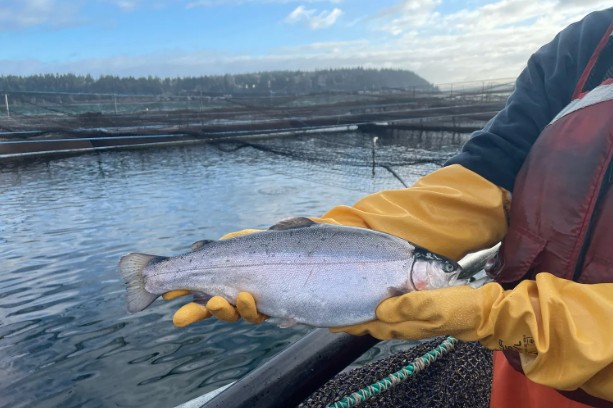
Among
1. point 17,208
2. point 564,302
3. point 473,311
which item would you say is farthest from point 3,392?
point 17,208

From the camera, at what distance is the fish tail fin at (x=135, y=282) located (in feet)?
7.98

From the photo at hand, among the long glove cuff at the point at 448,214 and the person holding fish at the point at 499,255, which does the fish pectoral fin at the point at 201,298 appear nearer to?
the person holding fish at the point at 499,255

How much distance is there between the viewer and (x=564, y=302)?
1620 mm

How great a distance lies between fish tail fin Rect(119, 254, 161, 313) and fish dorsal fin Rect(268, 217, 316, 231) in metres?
0.87

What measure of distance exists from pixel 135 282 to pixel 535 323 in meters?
2.14

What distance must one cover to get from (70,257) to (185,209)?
3.80m

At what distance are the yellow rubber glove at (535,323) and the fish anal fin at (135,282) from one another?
132 centimetres

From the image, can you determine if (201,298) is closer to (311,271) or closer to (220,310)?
(220,310)

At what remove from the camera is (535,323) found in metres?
1.66

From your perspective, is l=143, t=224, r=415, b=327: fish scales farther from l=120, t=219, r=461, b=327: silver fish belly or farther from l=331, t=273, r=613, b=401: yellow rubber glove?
l=331, t=273, r=613, b=401: yellow rubber glove

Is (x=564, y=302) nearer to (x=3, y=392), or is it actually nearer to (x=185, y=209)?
(x=3, y=392)

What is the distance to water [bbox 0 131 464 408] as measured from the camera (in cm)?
454

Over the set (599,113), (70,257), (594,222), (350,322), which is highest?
(599,113)

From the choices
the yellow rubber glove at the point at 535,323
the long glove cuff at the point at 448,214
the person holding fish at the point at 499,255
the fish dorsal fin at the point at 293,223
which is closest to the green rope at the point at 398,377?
the person holding fish at the point at 499,255
